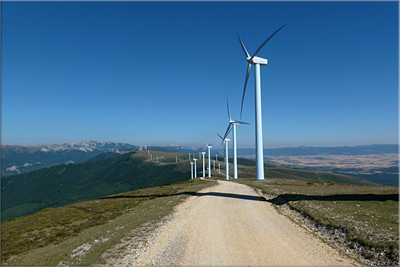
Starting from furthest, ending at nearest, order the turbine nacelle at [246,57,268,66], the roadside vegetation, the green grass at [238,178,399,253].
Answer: the turbine nacelle at [246,57,268,66] → the green grass at [238,178,399,253] → the roadside vegetation

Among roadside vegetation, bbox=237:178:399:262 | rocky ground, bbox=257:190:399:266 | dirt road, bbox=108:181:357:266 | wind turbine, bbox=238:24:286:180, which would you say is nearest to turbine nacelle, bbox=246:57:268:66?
Answer: wind turbine, bbox=238:24:286:180

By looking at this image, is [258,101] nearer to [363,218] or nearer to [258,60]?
[258,60]

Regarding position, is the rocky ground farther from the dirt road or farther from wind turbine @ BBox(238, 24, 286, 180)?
wind turbine @ BBox(238, 24, 286, 180)

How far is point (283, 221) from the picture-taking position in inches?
895

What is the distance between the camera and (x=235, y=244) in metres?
17.3

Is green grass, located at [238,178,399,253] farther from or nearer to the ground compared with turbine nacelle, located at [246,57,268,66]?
nearer to the ground

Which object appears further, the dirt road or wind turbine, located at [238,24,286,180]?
wind turbine, located at [238,24,286,180]

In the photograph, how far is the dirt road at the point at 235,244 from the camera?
48.1ft

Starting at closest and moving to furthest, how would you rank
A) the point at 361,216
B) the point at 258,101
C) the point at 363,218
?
the point at 363,218
the point at 361,216
the point at 258,101

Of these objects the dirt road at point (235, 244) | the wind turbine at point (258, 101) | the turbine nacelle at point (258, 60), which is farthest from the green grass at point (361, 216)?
the turbine nacelle at point (258, 60)

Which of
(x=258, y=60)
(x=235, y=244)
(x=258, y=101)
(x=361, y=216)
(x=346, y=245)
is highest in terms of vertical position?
(x=258, y=60)

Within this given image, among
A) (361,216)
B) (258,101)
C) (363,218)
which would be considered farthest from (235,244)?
(258,101)

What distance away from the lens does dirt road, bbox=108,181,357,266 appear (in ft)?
48.1

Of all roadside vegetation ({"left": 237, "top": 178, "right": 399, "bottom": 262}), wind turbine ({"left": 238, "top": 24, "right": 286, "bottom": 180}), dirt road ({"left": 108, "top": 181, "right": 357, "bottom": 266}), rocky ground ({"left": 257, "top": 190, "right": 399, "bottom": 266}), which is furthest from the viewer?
wind turbine ({"left": 238, "top": 24, "right": 286, "bottom": 180})
